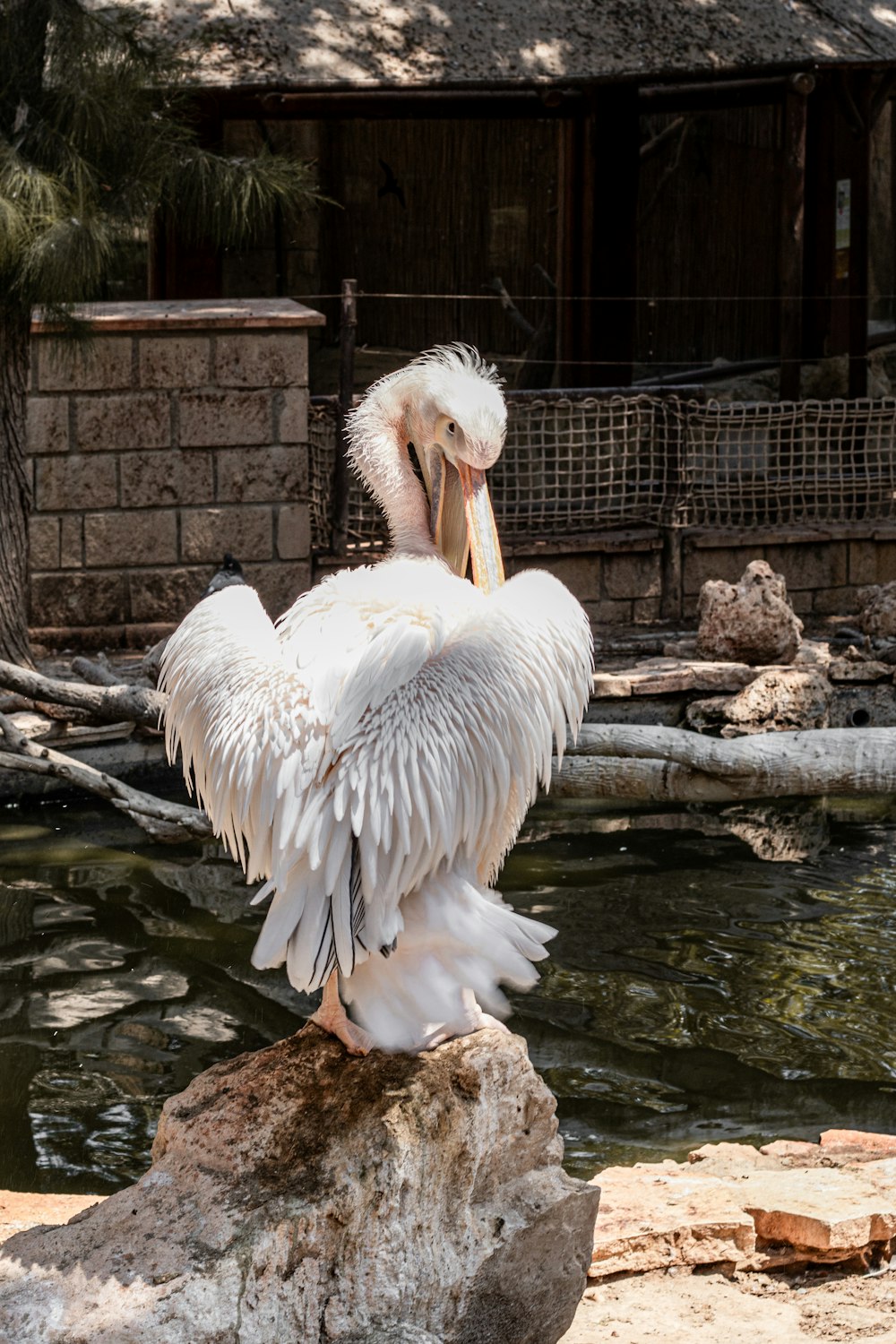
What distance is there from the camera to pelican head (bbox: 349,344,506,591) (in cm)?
365

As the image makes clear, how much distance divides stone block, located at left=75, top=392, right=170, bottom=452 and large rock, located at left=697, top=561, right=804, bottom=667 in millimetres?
3041

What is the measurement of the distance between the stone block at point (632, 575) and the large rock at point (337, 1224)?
22.2 ft

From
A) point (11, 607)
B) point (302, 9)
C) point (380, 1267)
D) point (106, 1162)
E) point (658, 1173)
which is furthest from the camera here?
point (302, 9)

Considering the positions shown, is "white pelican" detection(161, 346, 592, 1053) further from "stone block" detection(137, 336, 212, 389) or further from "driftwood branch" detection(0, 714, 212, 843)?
"stone block" detection(137, 336, 212, 389)

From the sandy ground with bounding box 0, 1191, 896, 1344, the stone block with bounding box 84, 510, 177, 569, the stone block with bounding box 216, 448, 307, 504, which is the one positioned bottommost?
the sandy ground with bounding box 0, 1191, 896, 1344

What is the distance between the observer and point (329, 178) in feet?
43.8

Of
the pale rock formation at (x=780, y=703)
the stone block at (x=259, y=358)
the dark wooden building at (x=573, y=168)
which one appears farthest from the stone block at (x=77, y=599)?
the pale rock formation at (x=780, y=703)

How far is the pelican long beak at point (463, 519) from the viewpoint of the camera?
3.67 metres

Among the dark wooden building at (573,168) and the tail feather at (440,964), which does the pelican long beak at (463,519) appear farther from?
the dark wooden building at (573,168)

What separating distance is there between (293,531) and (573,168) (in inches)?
151

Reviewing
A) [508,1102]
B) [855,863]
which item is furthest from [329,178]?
[508,1102]

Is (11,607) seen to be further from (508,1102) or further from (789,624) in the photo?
(508,1102)

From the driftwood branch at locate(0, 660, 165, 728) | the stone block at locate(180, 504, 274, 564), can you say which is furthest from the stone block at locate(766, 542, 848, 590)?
the driftwood branch at locate(0, 660, 165, 728)

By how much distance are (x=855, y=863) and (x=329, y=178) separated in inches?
334
